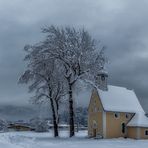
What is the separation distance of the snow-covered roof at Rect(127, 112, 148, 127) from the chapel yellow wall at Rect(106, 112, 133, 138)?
1.20m

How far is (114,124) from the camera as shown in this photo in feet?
179

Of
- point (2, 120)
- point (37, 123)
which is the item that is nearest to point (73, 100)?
point (37, 123)

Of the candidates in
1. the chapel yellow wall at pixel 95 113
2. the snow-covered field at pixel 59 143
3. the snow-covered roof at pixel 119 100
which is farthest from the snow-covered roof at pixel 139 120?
the snow-covered field at pixel 59 143

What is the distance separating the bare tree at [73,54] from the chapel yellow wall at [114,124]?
9.44 m

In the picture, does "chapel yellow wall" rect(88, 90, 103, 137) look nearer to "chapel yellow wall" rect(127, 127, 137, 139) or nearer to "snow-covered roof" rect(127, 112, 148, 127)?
"chapel yellow wall" rect(127, 127, 137, 139)

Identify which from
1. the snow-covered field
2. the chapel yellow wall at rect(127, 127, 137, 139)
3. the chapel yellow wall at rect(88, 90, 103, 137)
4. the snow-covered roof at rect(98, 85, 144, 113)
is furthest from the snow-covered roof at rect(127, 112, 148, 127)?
the snow-covered field

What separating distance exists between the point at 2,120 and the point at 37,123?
13.4 m

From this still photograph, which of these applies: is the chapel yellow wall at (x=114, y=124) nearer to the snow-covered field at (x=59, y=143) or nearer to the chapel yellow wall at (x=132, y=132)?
the chapel yellow wall at (x=132, y=132)

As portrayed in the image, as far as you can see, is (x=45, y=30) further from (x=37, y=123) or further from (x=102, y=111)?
(x=37, y=123)

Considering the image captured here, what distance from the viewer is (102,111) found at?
54.0 m

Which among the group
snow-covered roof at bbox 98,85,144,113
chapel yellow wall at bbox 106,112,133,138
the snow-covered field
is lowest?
the snow-covered field

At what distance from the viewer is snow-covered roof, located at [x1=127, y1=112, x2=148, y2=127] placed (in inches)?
2119

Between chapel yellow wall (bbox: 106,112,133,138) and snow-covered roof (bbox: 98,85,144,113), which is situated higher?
snow-covered roof (bbox: 98,85,144,113)

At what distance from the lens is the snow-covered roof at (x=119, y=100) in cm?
5488
